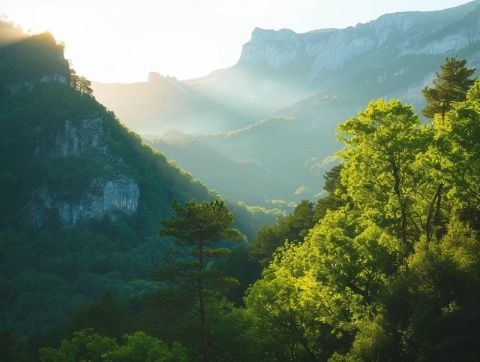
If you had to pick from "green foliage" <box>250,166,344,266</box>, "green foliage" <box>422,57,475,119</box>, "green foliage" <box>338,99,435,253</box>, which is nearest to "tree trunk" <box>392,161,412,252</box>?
"green foliage" <box>338,99,435,253</box>

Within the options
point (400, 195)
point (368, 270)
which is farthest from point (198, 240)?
point (400, 195)

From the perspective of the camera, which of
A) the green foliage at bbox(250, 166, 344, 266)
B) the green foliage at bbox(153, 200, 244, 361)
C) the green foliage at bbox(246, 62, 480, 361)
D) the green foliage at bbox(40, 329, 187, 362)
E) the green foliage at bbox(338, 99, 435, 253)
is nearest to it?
the green foliage at bbox(246, 62, 480, 361)

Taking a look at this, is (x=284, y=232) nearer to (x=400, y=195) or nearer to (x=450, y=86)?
(x=450, y=86)

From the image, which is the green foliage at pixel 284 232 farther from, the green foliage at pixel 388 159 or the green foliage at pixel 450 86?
the green foliage at pixel 388 159

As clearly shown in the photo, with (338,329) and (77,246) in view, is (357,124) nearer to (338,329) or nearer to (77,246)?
(338,329)

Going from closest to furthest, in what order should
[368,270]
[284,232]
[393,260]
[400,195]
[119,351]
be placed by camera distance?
[400,195] → [368,270] → [393,260] → [119,351] → [284,232]

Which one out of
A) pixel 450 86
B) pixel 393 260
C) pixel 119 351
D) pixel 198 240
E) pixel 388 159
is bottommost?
pixel 119 351

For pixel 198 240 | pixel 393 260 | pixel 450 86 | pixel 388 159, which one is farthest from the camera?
pixel 450 86

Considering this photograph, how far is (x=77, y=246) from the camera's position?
620ft

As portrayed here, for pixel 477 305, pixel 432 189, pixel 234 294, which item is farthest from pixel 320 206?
pixel 477 305

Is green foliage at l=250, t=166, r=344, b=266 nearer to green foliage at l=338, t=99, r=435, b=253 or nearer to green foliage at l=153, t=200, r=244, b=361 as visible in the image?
green foliage at l=338, t=99, r=435, b=253

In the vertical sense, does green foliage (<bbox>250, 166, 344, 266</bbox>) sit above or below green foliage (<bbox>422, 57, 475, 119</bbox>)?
below

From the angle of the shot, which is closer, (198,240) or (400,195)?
(400,195)

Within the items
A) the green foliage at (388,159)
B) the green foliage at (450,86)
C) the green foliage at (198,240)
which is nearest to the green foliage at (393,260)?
the green foliage at (388,159)
